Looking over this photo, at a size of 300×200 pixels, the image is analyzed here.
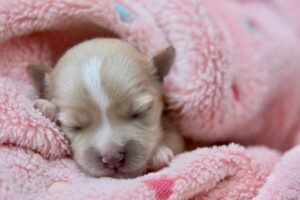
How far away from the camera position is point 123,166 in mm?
1554

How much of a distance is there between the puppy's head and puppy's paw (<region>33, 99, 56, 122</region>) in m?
0.02

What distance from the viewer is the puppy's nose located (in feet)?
4.98

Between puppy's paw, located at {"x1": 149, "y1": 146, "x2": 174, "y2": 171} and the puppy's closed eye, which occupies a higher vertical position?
the puppy's closed eye

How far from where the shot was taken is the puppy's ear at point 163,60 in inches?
69.0

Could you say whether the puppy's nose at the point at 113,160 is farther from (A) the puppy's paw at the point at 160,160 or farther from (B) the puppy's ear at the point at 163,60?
(B) the puppy's ear at the point at 163,60

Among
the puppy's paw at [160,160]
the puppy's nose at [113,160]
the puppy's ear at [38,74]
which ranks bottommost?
the puppy's paw at [160,160]

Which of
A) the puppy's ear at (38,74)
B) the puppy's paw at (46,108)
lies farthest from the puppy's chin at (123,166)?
the puppy's ear at (38,74)

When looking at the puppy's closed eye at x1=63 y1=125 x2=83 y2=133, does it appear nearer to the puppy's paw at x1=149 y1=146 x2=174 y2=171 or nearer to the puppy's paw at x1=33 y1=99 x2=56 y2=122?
the puppy's paw at x1=33 y1=99 x2=56 y2=122

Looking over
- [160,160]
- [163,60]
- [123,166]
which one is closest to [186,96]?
[163,60]

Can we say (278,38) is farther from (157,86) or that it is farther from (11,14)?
(11,14)

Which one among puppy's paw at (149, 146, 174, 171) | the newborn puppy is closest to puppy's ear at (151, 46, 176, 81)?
the newborn puppy

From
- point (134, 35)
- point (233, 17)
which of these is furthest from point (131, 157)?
point (233, 17)

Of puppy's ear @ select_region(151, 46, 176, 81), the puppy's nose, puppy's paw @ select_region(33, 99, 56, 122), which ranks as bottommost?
the puppy's nose

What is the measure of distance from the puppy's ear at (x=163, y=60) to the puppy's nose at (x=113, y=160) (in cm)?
40
